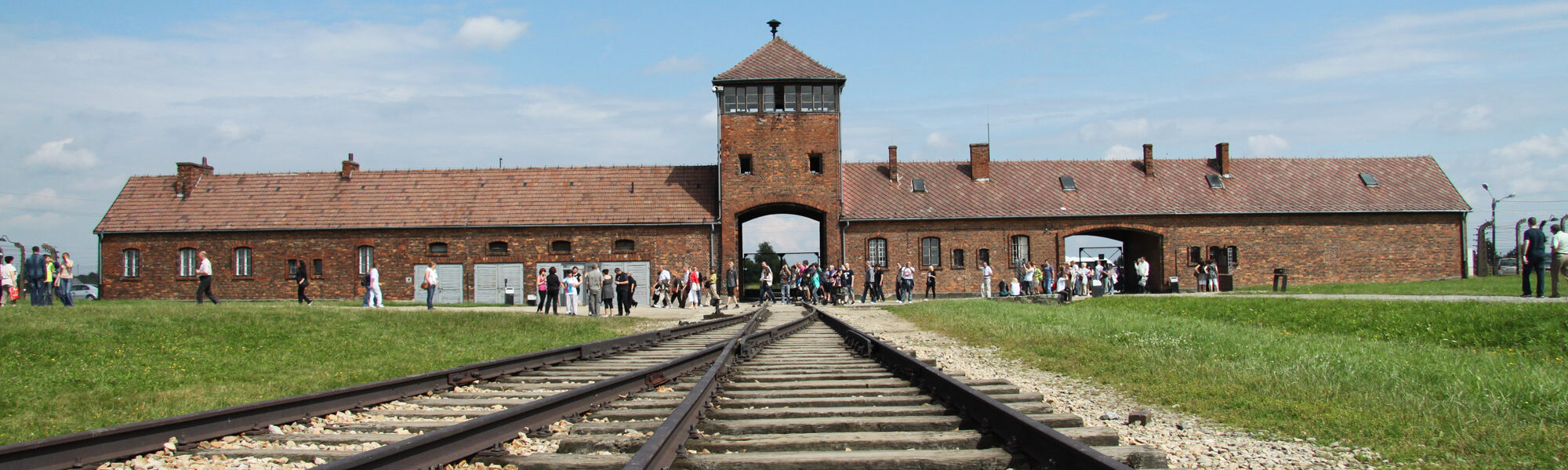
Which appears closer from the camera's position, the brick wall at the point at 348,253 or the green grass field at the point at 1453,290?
the green grass field at the point at 1453,290

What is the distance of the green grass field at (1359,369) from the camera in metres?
5.42

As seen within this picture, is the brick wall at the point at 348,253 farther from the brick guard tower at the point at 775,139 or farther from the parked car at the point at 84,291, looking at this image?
the parked car at the point at 84,291

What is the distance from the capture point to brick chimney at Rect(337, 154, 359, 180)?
39.6 meters

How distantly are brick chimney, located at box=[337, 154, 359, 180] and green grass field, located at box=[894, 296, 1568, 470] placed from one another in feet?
96.6

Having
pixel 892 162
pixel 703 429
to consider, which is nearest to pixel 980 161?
pixel 892 162

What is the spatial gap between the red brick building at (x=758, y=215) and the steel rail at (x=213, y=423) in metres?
27.5

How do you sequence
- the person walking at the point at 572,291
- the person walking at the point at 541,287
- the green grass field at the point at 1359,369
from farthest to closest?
the person walking at the point at 541,287, the person walking at the point at 572,291, the green grass field at the point at 1359,369

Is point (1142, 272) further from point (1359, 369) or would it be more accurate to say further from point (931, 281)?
point (1359, 369)

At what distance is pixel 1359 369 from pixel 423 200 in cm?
3473

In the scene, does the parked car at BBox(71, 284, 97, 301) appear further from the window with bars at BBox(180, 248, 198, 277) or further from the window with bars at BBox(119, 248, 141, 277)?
the window with bars at BBox(180, 248, 198, 277)

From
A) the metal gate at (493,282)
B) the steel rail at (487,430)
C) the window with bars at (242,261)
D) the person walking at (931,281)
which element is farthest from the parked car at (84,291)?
the steel rail at (487,430)

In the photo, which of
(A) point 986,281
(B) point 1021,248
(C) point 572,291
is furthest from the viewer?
(B) point 1021,248

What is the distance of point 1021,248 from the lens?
37969mm

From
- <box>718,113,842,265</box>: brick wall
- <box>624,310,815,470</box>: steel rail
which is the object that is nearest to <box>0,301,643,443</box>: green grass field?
<box>624,310,815,470</box>: steel rail
